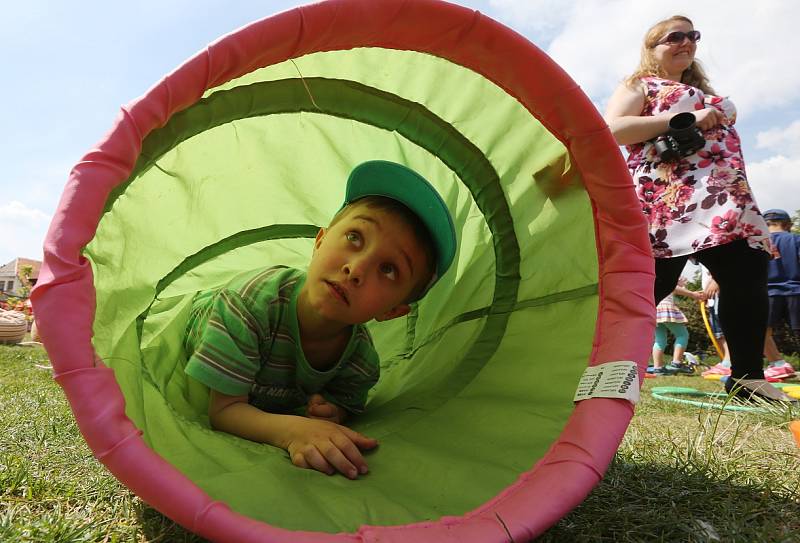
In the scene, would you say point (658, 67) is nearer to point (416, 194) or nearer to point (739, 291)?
point (739, 291)

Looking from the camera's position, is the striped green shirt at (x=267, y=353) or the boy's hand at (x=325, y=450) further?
the striped green shirt at (x=267, y=353)

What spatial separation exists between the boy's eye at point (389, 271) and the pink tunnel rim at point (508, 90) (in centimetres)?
48

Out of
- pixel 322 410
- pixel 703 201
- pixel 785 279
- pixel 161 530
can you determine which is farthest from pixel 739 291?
pixel 785 279

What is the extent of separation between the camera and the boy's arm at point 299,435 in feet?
3.89

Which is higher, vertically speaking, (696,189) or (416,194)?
(696,189)

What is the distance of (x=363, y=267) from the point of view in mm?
1382

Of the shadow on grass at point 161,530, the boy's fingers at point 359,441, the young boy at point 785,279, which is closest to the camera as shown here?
the shadow on grass at point 161,530

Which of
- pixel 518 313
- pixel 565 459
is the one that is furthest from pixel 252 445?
pixel 518 313

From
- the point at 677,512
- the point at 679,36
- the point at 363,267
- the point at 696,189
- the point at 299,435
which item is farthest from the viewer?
the point at 679,36

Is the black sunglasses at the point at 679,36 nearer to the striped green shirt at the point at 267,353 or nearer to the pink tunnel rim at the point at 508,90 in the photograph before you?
the pink tunnel rim at the point at 508,90

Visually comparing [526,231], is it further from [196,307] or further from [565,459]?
[196,307]

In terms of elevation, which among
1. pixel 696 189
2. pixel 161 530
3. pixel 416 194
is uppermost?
pixel 696 189

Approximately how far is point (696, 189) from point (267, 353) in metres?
1.75

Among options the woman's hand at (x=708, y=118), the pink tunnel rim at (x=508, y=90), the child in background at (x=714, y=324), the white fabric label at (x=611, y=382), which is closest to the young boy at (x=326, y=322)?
the pink tunnel rim at (x=508, y=90)
